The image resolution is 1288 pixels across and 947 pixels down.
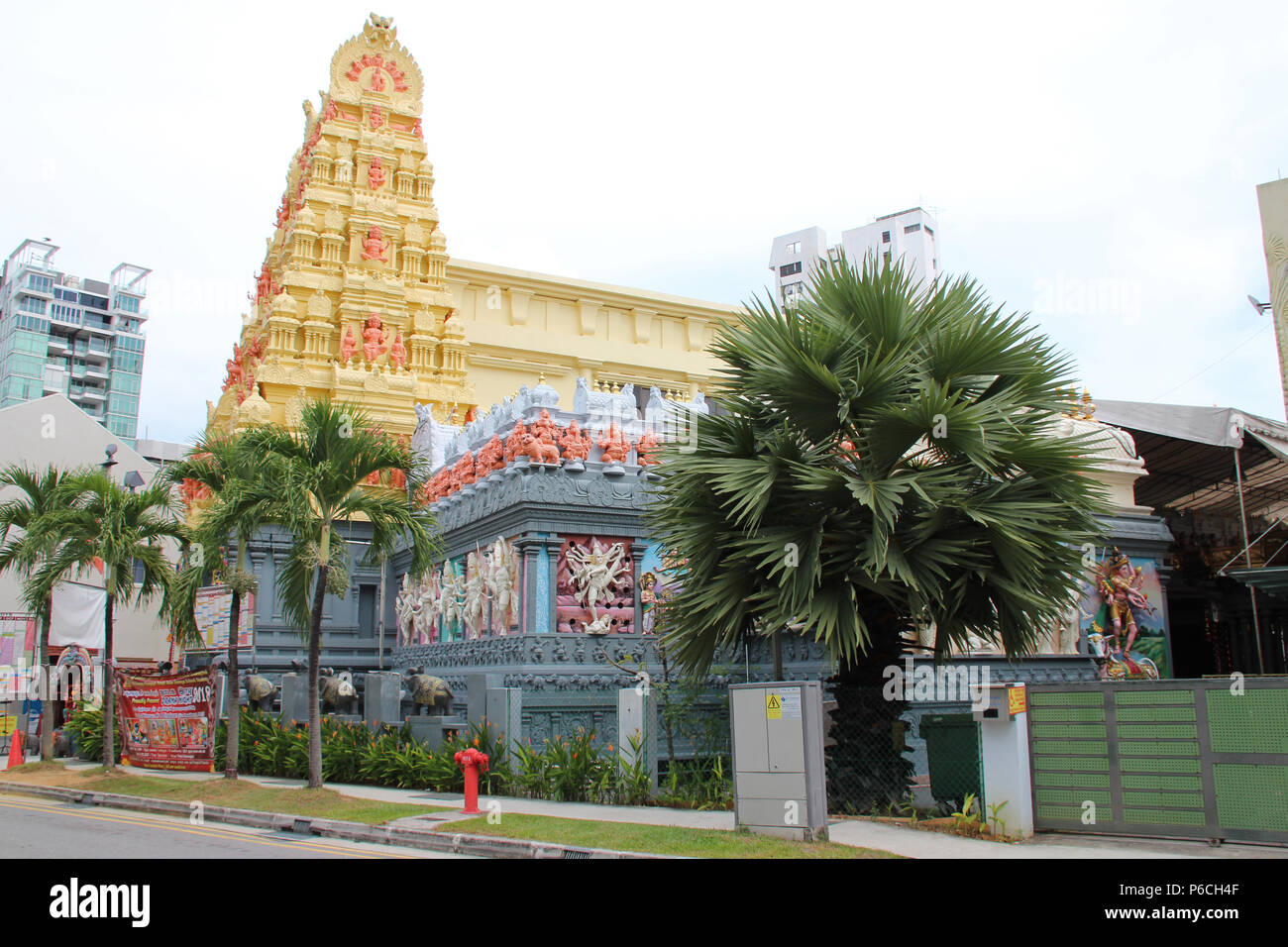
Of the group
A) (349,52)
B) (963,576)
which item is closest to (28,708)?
(349,52)

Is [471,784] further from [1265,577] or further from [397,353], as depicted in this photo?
[397,353]

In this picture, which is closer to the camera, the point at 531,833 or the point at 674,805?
the point at 531,833

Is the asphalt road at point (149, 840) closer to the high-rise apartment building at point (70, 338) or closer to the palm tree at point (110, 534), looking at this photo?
the palm tree at point (110, 534)

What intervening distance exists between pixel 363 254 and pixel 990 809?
92.7ft

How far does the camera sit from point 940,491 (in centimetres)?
1195

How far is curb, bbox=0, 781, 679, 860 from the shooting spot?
35.9 ft

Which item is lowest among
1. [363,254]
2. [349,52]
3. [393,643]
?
[393,643]

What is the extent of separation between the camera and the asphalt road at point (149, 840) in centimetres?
1115

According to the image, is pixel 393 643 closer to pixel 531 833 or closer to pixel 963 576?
pixel 531 833

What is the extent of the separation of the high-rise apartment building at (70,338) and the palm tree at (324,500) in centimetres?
8193

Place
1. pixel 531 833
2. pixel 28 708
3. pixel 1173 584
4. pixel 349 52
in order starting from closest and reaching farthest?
pixel 531 833 → pixel 1173 584 → pixel 28 708 → pixel 349 52

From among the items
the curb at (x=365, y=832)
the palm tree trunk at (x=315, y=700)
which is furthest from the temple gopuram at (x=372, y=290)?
the curb at (x=365, y=832)

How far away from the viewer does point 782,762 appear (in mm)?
11055

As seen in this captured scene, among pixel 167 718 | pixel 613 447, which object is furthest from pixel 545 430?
pixel 167 718
